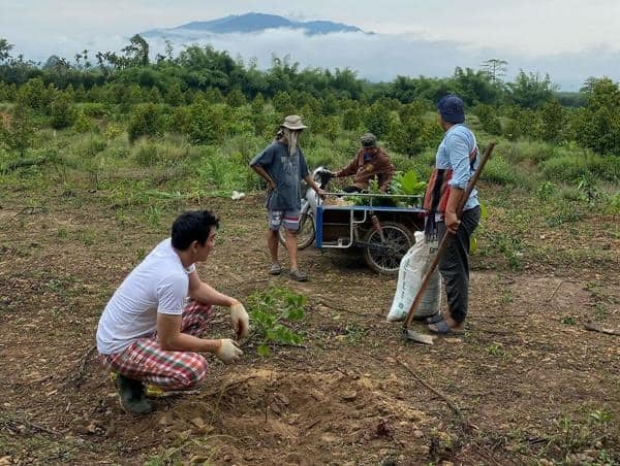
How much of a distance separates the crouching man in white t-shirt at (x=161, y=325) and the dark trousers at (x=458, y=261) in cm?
194

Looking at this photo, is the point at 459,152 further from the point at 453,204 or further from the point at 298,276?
the point at 298,276

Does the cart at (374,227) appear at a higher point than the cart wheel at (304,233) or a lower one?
higher

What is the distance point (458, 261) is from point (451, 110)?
3.46 feet

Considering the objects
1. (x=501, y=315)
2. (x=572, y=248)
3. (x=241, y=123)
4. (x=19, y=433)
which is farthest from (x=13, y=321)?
(x=241, y=123)

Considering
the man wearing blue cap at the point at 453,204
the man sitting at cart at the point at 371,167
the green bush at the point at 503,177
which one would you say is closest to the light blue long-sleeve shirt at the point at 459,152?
the man wearing blue cap at the point at 453,204

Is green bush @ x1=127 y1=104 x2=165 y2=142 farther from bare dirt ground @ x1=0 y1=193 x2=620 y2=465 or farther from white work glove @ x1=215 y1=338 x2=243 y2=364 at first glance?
white work glove @ x1=215 y1=338 x2=243 y2=364

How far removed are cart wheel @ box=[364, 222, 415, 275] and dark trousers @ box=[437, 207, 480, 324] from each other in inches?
65.4

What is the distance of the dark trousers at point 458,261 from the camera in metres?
5.04

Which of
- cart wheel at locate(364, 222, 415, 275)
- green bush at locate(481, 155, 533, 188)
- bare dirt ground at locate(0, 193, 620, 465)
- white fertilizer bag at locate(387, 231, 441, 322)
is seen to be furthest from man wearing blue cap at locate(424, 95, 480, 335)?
green bush at locate(481, 155, 533, 188)

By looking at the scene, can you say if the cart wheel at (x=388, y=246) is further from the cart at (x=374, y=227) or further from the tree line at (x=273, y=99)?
the tree line at (x=273, y=99)

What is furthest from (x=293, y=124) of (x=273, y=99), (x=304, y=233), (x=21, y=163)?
(x=273, y=99)

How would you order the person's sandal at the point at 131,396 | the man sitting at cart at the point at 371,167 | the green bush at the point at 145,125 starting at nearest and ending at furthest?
the person's sandal at the point at 131,396 < the man sitting at cart at the point at 371,167 < the green bush at the point at 145,125

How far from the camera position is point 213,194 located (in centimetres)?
1099

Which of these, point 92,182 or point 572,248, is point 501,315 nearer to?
point 572,248
